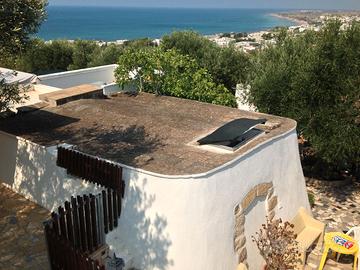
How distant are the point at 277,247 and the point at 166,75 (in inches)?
429

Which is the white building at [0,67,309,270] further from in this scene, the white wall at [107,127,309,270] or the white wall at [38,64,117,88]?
the white wall at [38,64,117,88]

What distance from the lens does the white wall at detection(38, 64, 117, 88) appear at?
75.5 feet

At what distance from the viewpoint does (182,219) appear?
9695 millimetres

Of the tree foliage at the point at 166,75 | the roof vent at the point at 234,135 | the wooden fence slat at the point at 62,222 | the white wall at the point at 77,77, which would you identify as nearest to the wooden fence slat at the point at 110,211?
the wooden fence slat at the point at 62,222

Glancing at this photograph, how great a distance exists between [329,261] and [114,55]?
1067 inches

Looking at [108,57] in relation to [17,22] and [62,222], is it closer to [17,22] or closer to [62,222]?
[17,22]

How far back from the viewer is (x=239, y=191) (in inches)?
426

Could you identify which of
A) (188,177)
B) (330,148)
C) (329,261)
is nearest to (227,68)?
(330,148)

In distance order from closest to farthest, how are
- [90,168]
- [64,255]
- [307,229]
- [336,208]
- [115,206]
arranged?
[64,255] → [115,206] → [90,168] → [307,229] → [336,208]

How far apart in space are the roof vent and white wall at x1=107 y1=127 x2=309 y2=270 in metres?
0.87

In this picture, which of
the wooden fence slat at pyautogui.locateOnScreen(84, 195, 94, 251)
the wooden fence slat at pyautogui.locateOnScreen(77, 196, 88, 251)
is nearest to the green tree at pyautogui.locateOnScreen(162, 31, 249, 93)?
the wooden fence slat at pyautogui.locateOnScreen(84, 195, 94, 251)

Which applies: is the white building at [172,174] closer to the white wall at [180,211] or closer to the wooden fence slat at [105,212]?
the white wall at [180,211]

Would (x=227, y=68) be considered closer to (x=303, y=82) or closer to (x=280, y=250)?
(x=303, y=82)

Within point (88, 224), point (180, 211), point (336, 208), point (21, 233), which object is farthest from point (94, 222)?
point (336, 208)
